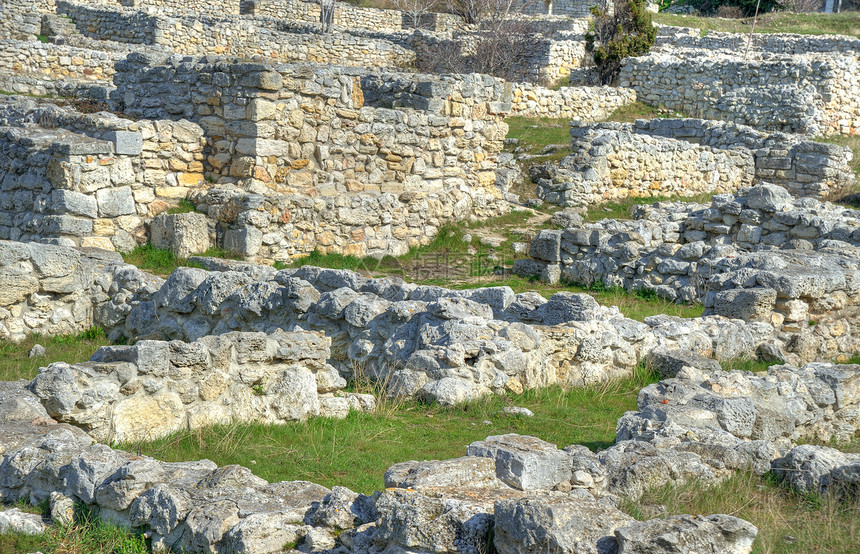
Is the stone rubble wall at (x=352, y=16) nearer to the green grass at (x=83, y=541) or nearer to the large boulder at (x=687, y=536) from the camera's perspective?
the green grass at (x=83, y=541)

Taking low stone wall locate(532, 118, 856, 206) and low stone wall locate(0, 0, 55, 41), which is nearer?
low stone wall locate(532, 118, 856, 206)

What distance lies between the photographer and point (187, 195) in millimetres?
12875

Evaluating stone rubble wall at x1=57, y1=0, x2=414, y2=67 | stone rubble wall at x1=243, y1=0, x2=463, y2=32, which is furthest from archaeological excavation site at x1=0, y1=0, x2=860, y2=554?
stone rubble wall at x1=243, y1=0, x2=463, y2=32

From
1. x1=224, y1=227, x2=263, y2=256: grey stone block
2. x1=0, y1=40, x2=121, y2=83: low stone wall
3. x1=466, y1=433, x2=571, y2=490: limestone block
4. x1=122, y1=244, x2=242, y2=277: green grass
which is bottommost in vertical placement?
x1=122, y1=244, x2=242, y2=277: green grass

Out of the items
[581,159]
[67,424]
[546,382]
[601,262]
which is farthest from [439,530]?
[581,159]

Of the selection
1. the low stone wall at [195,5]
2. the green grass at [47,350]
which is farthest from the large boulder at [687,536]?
the low stone wall at [195,5]

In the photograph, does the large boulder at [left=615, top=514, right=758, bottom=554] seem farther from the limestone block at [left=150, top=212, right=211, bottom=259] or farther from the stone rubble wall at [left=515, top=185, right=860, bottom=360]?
the limestone block at [left=150, top=212, right=211, bottom=259]

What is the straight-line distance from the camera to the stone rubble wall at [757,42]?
30.5m

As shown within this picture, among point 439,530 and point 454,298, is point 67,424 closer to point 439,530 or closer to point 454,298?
point 439,530

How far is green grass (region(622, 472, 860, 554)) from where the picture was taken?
4.18m

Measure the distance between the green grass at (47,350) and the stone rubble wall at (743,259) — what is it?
21.0 ft

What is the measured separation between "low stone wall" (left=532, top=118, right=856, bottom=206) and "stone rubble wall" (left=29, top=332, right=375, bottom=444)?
11870 mm

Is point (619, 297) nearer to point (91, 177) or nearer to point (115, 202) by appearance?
point (115, 202)

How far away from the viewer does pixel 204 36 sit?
84.5 feet
